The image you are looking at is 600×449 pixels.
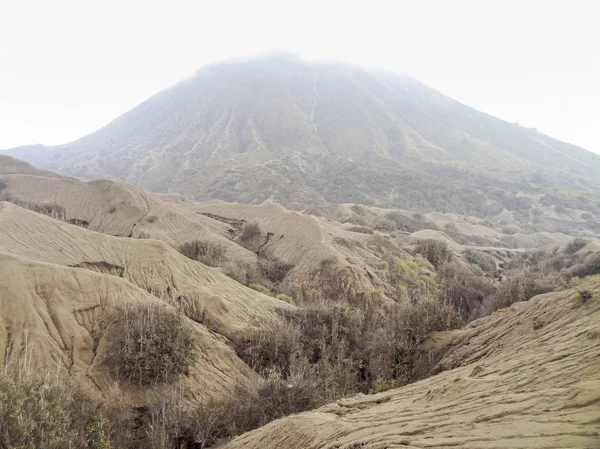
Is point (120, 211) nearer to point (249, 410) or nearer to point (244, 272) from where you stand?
point (244, 272)

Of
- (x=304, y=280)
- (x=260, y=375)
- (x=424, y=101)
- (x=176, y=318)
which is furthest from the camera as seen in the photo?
(x=424, y=101)

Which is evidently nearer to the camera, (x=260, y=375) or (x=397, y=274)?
(x=260, y=375)

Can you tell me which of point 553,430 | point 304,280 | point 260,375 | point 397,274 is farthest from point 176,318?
point 397,274

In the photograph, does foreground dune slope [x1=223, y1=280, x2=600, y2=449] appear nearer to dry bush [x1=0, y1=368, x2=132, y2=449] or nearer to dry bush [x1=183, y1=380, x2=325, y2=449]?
dry bush [x1=183, y1=380, x2=325, y2=449]

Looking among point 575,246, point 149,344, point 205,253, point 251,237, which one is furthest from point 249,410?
point 575,246

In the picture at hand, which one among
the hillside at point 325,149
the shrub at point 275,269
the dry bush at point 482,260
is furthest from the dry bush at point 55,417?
the hillside at point 325,149

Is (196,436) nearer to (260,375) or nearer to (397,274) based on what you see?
(260,375)

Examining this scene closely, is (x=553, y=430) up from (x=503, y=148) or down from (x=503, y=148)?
down
